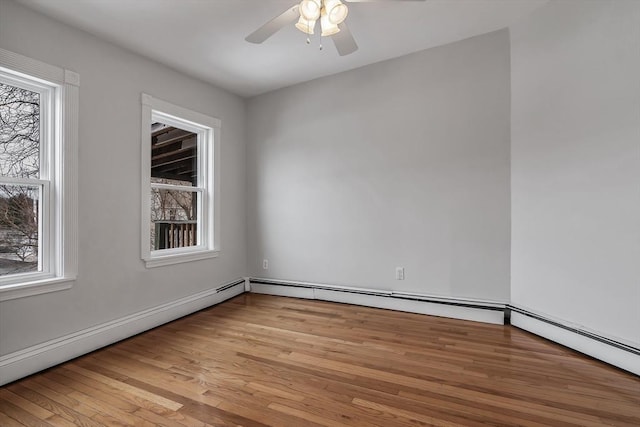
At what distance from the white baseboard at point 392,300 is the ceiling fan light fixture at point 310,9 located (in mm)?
2664

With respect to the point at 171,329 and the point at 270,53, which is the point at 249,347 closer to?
the point at 171,329

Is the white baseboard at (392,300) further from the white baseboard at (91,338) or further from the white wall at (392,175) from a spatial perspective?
the white baseboard at (91,338)

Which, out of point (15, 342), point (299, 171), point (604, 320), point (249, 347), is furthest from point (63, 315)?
point (604, 320)

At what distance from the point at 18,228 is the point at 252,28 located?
92.9 inches

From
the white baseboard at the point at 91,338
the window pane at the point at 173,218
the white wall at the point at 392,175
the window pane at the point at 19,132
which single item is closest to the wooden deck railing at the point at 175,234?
the window pane at the point at 173,218

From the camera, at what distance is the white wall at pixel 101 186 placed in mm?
2221

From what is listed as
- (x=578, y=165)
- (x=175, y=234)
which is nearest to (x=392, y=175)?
(x=578, y=165)

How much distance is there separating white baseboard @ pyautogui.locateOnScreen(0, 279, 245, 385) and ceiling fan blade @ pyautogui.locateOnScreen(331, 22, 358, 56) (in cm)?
288

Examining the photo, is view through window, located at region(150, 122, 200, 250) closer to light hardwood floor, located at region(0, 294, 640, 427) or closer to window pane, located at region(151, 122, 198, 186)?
window pane, located at region(151, 122, 198, 186)

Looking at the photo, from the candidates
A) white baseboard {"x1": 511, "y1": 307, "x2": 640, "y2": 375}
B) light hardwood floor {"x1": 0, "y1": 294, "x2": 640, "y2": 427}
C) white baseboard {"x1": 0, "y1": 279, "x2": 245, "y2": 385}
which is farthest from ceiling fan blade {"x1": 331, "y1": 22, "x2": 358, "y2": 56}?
white baseboard {"x1": 0, "y1": 279, "x2": 245, "y2": 385}

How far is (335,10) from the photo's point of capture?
1.92 meters

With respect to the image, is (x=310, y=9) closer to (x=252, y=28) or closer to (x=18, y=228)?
(x=252, y=28)

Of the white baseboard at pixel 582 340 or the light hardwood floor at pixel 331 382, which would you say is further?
the white baseboard at pixel 582 340

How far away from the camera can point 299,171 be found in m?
3.96
